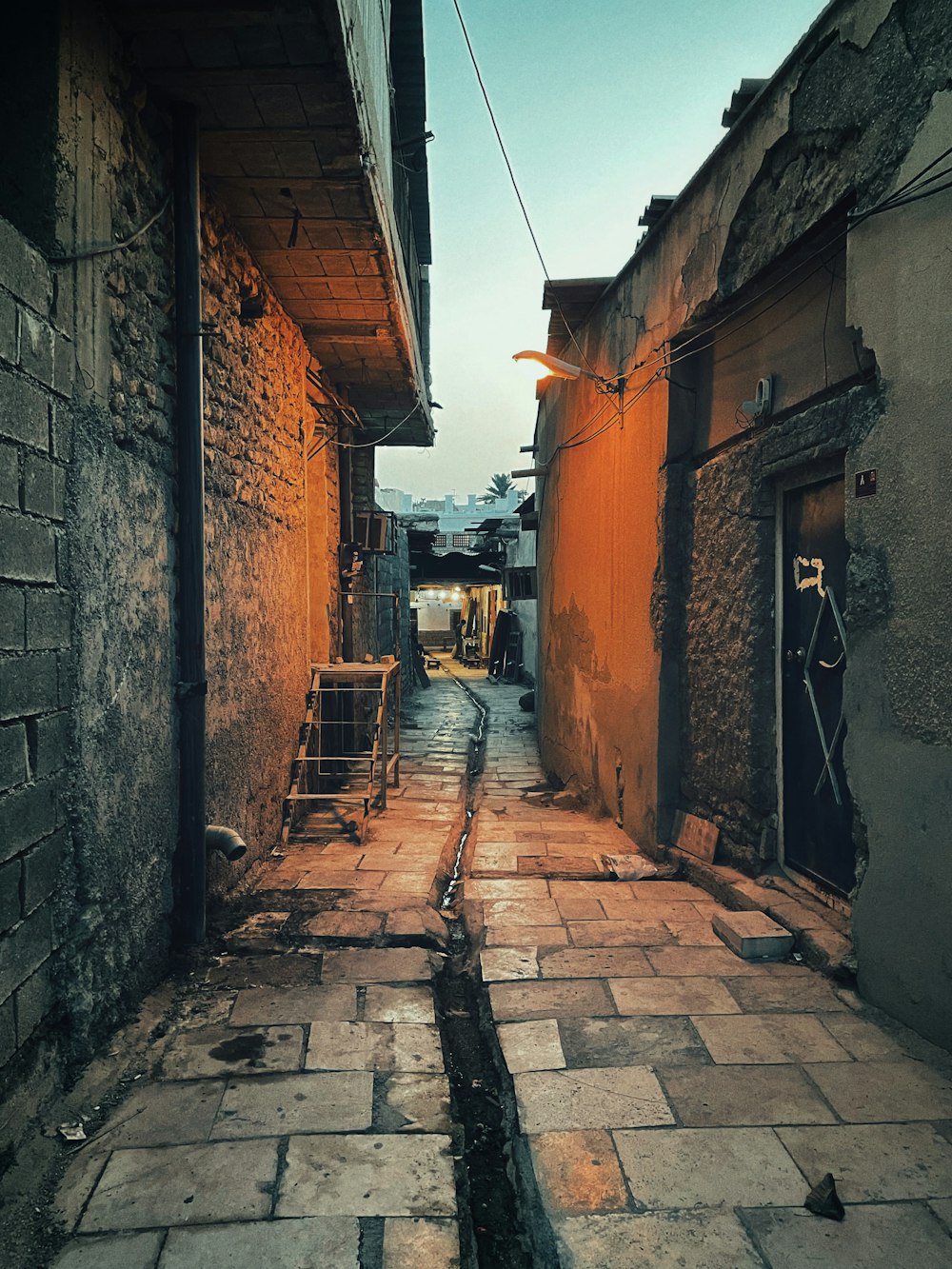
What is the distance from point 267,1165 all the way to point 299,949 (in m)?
1.54

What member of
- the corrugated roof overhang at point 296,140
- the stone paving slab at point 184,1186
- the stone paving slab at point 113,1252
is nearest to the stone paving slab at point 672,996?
the stone paving slab at point 184,1186

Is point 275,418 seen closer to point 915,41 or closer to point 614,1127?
point 915,41

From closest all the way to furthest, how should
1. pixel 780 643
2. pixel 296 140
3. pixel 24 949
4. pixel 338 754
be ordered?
pixel 24 949, pixel 296 140, pixel 780 643, pixel 338 754

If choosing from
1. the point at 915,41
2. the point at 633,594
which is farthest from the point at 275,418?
the point at 915,41

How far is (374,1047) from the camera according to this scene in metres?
2.86

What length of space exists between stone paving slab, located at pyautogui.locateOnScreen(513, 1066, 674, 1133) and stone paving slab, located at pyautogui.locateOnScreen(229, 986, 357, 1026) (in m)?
0.87

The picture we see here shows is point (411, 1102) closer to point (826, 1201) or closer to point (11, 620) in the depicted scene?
point (826, 1201)

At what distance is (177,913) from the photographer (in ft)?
11.8

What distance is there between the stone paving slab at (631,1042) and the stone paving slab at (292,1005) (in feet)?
2.96

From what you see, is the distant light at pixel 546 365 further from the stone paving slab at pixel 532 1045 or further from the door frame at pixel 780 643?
the stone paving slab at pixel 532 1045

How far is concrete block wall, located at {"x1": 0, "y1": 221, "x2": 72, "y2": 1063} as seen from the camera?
2.30 meters

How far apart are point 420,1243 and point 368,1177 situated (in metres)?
0.27

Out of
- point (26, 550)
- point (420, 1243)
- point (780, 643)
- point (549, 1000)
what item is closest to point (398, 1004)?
point (549, 1000)

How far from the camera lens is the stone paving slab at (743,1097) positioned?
2391 millimetres
